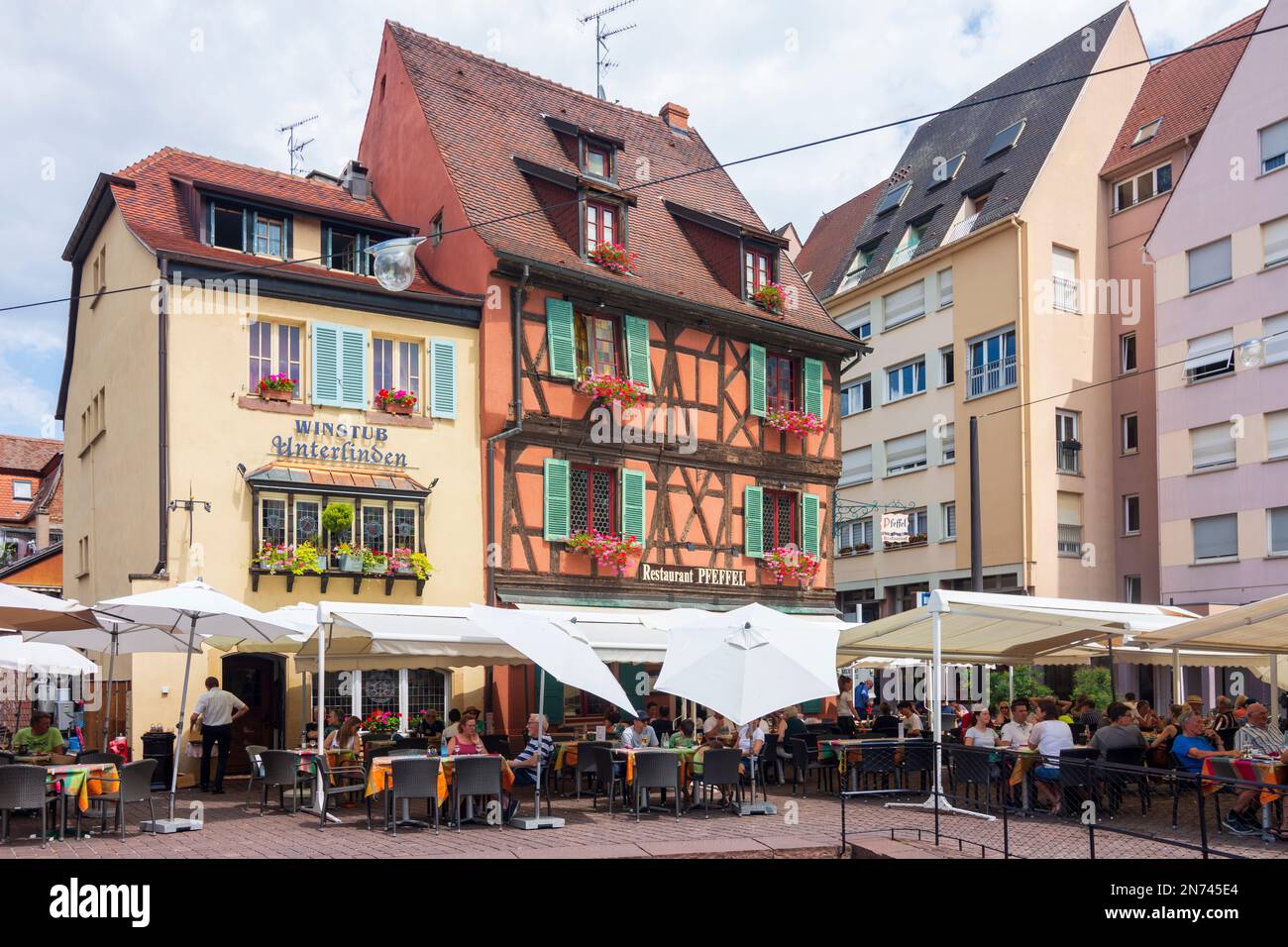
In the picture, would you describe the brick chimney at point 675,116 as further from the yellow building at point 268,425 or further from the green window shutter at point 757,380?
the yellow building at point 268,425

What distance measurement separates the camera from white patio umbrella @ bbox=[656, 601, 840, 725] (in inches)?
524

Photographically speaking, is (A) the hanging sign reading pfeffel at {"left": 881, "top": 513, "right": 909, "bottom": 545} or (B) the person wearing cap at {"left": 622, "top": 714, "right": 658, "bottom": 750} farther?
(A) the hanging sign reading pfeffel at {"left": 881, "top": 513, "right": 909, "bottom": 545}

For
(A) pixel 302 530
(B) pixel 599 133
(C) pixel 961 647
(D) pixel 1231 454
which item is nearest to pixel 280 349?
(A) pixel 302 530

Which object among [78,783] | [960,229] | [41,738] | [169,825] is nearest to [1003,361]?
[960,229]

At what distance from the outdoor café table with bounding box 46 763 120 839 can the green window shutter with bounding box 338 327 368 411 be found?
29.2 ft

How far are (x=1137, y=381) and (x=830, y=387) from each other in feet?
37.9

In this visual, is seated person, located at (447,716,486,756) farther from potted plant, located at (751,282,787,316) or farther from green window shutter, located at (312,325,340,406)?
potted plant, located at (751,282,787,316)

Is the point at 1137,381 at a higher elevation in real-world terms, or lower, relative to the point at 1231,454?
higher

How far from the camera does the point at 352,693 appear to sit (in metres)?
20.3

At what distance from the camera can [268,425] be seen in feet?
64.8

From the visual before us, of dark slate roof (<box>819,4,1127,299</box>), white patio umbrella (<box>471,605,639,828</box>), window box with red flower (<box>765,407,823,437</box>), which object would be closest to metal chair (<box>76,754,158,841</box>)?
white patio umbrella (<box>471,605,639,828</box>)

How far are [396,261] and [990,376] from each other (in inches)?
714

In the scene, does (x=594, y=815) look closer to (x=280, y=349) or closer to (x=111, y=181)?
(x=280, y=349)

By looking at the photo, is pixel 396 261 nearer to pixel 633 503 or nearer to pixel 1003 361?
pixel 633 503
